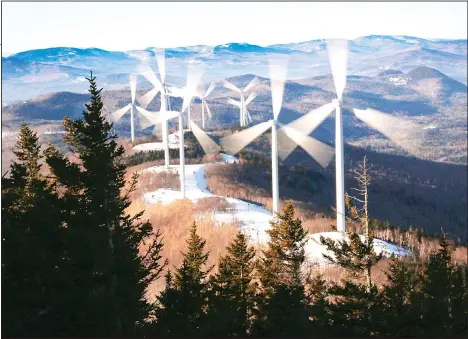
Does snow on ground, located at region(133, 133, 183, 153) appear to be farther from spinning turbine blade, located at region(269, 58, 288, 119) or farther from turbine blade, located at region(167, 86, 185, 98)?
spinning turbine blade, located at region(269, 58, 288, 119)

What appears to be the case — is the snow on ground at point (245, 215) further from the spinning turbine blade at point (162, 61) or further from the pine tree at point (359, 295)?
the spinning turbine blade at point (162, 61)

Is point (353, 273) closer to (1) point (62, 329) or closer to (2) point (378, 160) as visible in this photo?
(1) point (62, 329)

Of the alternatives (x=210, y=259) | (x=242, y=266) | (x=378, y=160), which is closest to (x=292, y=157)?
(x=378, y=160)

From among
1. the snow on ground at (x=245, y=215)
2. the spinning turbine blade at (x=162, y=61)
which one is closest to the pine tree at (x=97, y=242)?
the snow on ground at (x=245, y=215)

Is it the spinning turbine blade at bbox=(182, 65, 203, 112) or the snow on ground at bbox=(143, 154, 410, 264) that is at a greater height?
the spinning turbine blade at bbox=(182, 65, 203, 112)

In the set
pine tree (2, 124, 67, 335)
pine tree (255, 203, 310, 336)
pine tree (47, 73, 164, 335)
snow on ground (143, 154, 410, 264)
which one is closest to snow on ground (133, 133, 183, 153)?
snow on ground (143, 154, 410, 264)

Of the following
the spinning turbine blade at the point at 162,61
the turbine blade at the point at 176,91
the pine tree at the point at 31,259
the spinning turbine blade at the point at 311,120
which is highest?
the spinning turbine blade at the point at 162,61
